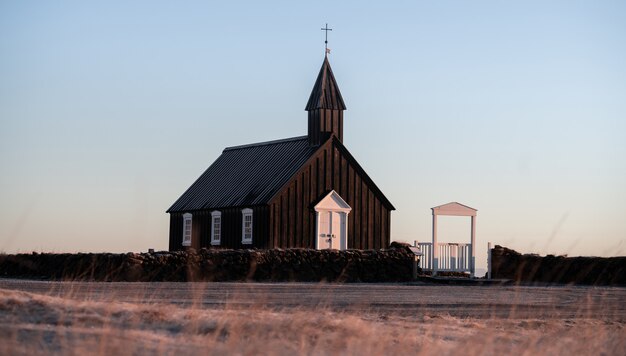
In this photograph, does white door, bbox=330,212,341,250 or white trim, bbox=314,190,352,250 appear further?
white door, bbox=330,212,341,250

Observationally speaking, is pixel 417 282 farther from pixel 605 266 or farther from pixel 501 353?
pixel 501 353

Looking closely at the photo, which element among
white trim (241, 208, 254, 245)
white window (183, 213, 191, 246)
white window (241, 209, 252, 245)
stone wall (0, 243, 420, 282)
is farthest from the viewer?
white window (183, 213, 191, 246)

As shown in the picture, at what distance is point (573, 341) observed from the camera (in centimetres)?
1619

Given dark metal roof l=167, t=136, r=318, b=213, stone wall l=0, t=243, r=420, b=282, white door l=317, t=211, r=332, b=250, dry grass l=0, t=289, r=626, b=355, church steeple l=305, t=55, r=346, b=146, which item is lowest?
dry grass l=0, t=289, r=626, b=355

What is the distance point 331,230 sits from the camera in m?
48.1

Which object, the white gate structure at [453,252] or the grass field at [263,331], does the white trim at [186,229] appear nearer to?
the white gate structure at [453,252]

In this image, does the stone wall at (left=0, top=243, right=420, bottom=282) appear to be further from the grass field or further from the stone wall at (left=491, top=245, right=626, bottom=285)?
the grass field

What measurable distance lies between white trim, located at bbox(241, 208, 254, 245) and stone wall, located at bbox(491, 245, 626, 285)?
1059cm

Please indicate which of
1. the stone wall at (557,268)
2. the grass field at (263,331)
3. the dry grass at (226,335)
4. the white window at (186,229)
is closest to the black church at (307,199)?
the white window at (186,229)

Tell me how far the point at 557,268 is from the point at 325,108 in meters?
13.6

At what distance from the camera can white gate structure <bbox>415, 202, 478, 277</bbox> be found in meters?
46.0

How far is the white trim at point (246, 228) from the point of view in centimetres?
4738

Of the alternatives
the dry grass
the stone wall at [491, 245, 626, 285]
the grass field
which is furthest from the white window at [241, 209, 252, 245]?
the dry grass

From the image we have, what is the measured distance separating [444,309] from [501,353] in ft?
29.4
